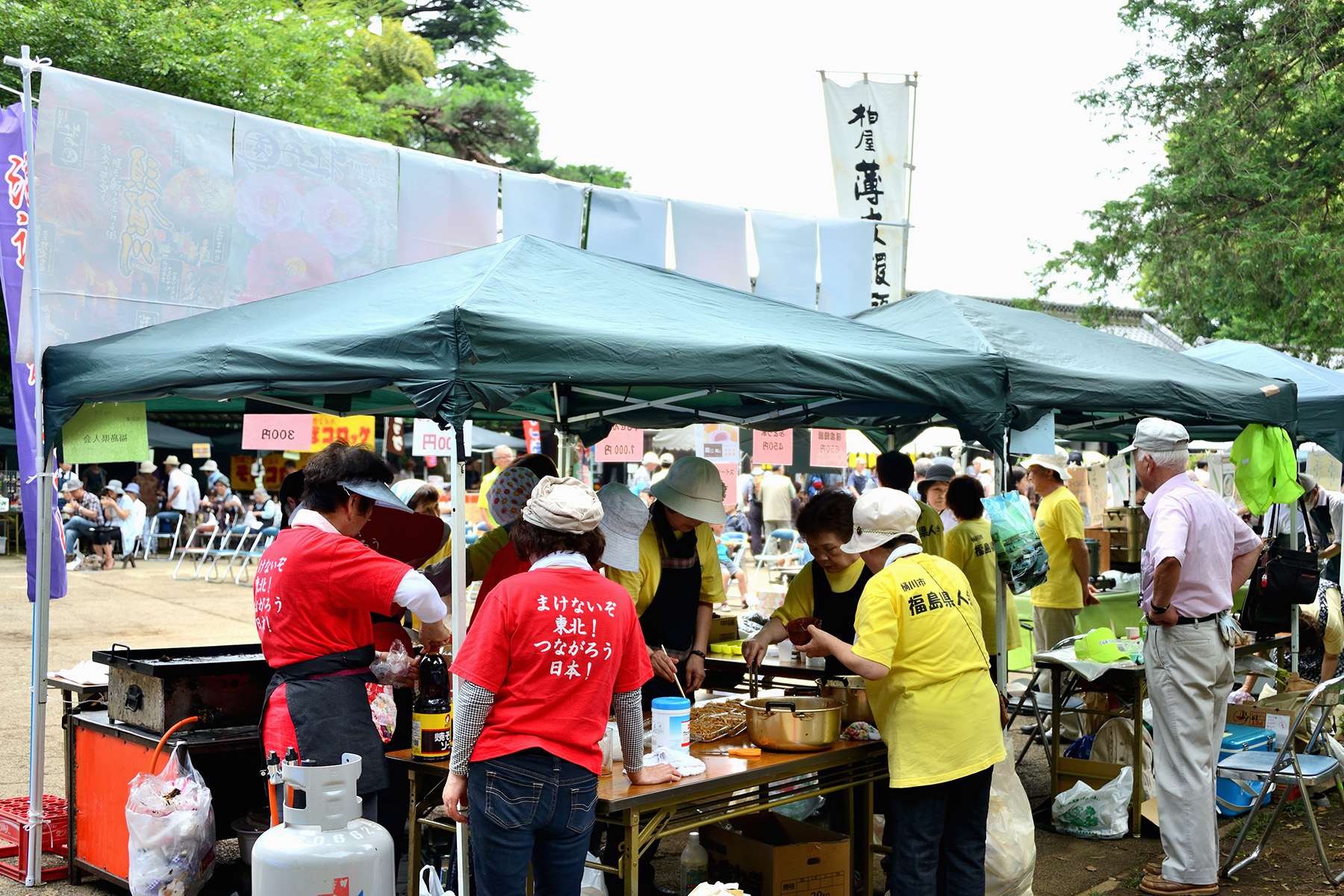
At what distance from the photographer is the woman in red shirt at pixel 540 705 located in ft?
9.80

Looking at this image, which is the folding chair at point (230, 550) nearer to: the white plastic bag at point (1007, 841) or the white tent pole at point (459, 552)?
the white tent pole at point (459, 552)

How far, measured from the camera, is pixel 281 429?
6930 millimetres

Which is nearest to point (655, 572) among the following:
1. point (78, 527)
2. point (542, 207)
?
point (542, 207)

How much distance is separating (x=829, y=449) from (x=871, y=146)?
2638 mm

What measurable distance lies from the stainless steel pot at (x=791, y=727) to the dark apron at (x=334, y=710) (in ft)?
4.36

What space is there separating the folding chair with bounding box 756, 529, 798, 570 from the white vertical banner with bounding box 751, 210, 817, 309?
9.57 m

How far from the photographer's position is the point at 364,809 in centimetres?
385

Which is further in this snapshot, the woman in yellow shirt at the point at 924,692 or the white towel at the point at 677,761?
the woman in yellow shirt at the point at 924,692

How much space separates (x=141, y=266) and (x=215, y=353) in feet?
6.37

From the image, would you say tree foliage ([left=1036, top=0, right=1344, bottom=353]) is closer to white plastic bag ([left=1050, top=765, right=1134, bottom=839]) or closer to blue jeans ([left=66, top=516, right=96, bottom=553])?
white plastic bag ([left=1050, top=765, right=1134, bottom=839])

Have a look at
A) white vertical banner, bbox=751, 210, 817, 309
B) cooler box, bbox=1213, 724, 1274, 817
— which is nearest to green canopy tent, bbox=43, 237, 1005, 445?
cooler box, bbox=1213, 724, 1274, 817

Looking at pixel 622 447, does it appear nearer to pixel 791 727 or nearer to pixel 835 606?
pixel 835 606

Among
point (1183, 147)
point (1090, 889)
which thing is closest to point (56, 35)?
point (1183, 147)

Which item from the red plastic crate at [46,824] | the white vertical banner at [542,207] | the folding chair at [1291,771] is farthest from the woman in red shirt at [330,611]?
the folding chair at [1291,771]
